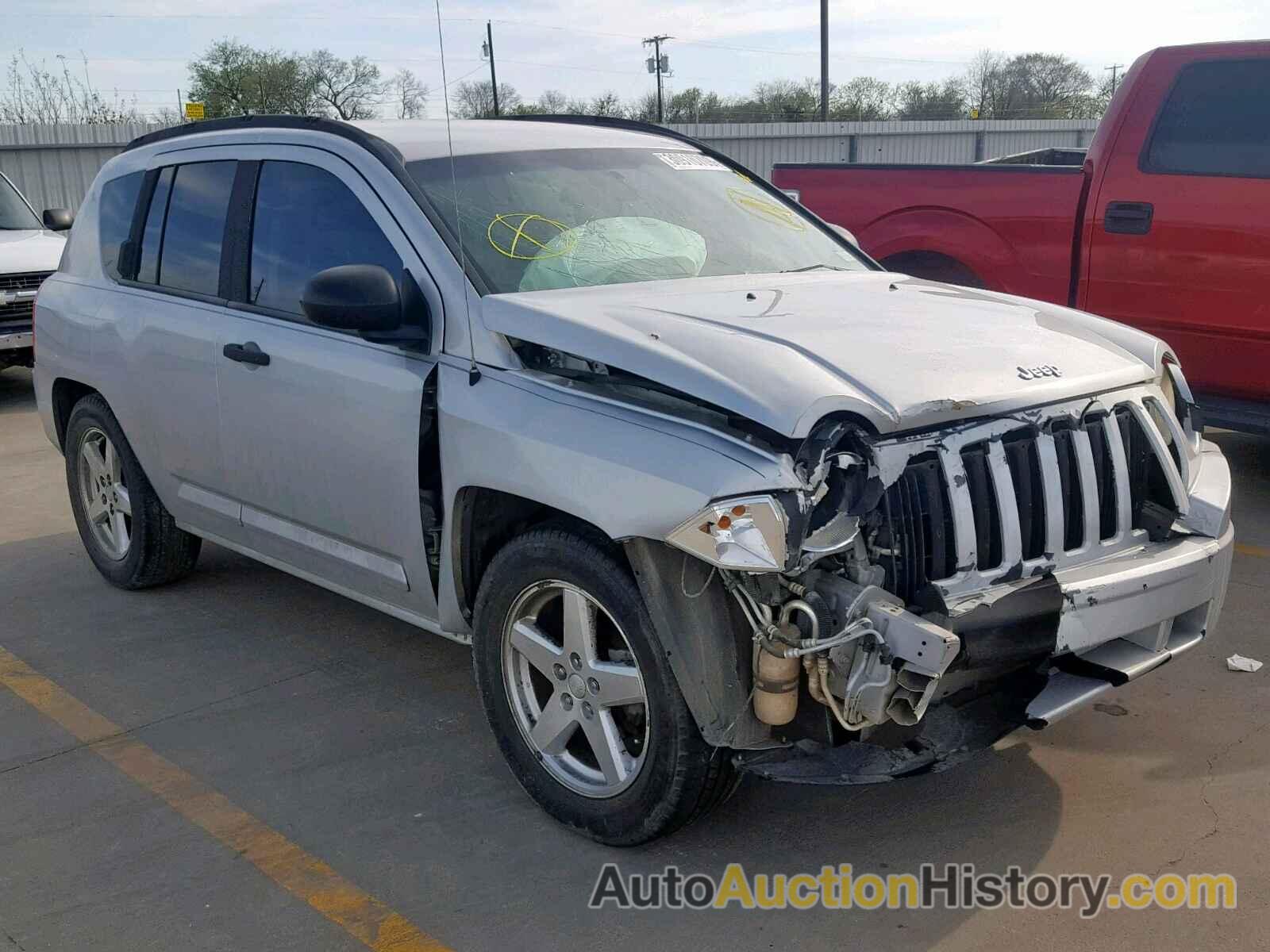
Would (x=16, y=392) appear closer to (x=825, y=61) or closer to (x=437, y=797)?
(x=437, y=797)

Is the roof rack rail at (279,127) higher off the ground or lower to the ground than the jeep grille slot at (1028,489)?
higher

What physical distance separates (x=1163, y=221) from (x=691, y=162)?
8.77ft

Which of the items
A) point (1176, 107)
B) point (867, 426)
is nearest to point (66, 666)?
point (867, 426)

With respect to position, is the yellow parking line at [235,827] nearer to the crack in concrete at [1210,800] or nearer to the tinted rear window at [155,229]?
the tinted rear window at [155,229]

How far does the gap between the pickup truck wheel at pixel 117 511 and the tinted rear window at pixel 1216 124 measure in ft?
16.1

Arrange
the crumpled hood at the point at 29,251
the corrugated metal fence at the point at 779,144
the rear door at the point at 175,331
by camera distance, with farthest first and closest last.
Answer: the corrugated metal fence at the point at 779,144
the crumpled hood at the point at 29,251
the rear door at the point at 175,331

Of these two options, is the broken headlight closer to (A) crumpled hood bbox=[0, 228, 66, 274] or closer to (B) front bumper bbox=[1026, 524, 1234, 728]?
(B) front bumper bbox=[1026, 524, 1234, 728]

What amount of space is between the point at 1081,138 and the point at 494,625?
2529cm

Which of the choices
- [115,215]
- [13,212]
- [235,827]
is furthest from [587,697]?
[13,212]

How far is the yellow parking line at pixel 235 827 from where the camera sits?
308 cm

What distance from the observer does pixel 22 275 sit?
10547mm

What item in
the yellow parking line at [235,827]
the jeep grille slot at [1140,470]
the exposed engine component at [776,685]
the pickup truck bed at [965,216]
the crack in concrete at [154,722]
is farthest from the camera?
the pickup truck bed at [965,216]

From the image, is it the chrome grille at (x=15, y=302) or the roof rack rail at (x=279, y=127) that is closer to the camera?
the roof rack rail at (x=279, y=127)

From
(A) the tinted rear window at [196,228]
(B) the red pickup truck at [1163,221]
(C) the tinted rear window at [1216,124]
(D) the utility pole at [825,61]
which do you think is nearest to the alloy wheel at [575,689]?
(A) the tinted rear window at [196,228]
